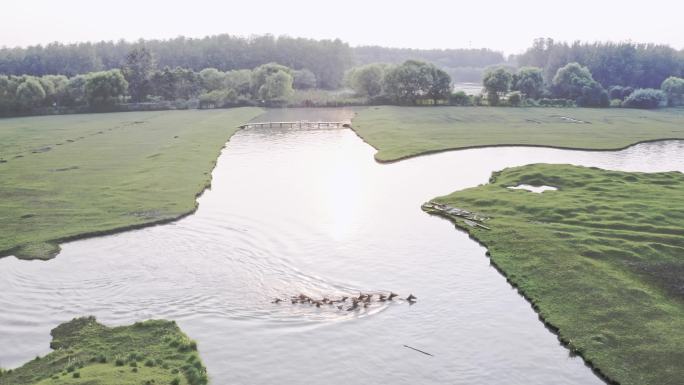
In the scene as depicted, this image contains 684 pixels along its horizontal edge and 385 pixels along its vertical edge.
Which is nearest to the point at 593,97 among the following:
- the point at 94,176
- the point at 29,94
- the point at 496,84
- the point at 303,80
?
the point at 496,84

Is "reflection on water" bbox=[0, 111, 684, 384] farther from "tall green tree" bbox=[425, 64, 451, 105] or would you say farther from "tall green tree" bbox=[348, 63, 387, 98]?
"tall green tree" bbox=[348, 63, 387, 98]

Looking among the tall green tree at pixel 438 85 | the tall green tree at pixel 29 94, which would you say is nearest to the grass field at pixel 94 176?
the tall green tree at pixel 29 94

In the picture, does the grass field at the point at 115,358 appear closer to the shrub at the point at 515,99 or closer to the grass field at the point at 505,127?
the grass field at the point at 505,127

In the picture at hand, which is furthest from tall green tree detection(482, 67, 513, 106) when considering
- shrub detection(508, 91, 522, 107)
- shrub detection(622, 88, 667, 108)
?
shrub detection(622, 88, 667, 108)

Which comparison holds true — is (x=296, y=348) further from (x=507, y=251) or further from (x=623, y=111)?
(x=623, y=111)

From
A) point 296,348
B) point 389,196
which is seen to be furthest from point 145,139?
point 296,348

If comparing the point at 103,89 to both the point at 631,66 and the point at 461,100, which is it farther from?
the point at 631,66
